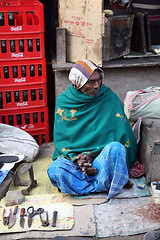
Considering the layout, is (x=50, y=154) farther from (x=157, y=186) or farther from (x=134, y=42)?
(x=134, y=42)

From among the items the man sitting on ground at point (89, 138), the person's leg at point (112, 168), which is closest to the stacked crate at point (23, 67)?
the man sitting on ground at point (89, 138)

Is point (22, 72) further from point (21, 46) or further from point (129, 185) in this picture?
point (129, 185)

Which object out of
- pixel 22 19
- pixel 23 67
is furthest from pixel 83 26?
pixel 23 67

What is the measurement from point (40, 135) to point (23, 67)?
0.97 metres

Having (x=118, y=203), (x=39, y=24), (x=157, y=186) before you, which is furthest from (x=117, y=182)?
→ (x=39, y=24)

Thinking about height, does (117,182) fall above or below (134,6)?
below

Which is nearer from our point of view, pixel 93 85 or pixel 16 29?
pixel 93 85

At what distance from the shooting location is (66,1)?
4.22 meters

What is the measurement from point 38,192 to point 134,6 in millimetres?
3652

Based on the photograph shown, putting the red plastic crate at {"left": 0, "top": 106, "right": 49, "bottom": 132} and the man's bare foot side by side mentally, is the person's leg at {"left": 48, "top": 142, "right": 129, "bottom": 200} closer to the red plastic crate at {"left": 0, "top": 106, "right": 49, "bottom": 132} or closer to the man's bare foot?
the man's bare foot

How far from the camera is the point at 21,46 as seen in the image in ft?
13.4

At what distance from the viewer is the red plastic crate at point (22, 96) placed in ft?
13.9

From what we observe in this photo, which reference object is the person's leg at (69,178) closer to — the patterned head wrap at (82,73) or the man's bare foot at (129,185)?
the man's bare foot at (129,185)

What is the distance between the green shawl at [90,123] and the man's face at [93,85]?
0.05m
